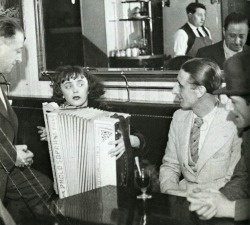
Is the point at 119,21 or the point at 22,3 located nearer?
the point at 119,21

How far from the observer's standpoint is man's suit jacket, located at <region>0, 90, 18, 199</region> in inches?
123

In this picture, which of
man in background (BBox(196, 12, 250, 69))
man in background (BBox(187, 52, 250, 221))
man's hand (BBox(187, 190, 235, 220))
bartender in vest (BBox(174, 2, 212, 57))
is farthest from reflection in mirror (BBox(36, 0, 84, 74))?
man's hand (BBox(187, 190, 235, 220))

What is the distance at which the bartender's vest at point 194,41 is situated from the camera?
297 centimetres

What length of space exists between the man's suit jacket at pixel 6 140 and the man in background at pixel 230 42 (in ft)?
4.41

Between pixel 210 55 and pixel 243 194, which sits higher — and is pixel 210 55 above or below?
above

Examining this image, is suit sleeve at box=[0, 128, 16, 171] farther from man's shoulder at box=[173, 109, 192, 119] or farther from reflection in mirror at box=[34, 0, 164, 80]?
man's shoulder at box=[173, 109, 192, 119]

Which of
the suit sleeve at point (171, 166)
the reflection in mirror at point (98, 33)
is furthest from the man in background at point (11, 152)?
the suit sleeve at point (171, 166)

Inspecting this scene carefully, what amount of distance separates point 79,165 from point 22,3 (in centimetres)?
194

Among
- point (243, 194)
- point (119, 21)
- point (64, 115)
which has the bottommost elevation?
point (243, 194)

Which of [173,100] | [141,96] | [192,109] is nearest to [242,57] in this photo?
[192,109]

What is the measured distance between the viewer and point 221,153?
8.40ft

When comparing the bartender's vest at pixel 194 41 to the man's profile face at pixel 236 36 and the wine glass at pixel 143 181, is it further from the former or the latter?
the wine glass at pixel 143 181

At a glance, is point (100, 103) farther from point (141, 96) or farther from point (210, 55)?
point (210, 55)

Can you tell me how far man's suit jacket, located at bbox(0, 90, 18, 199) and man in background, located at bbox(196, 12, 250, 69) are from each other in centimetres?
134
